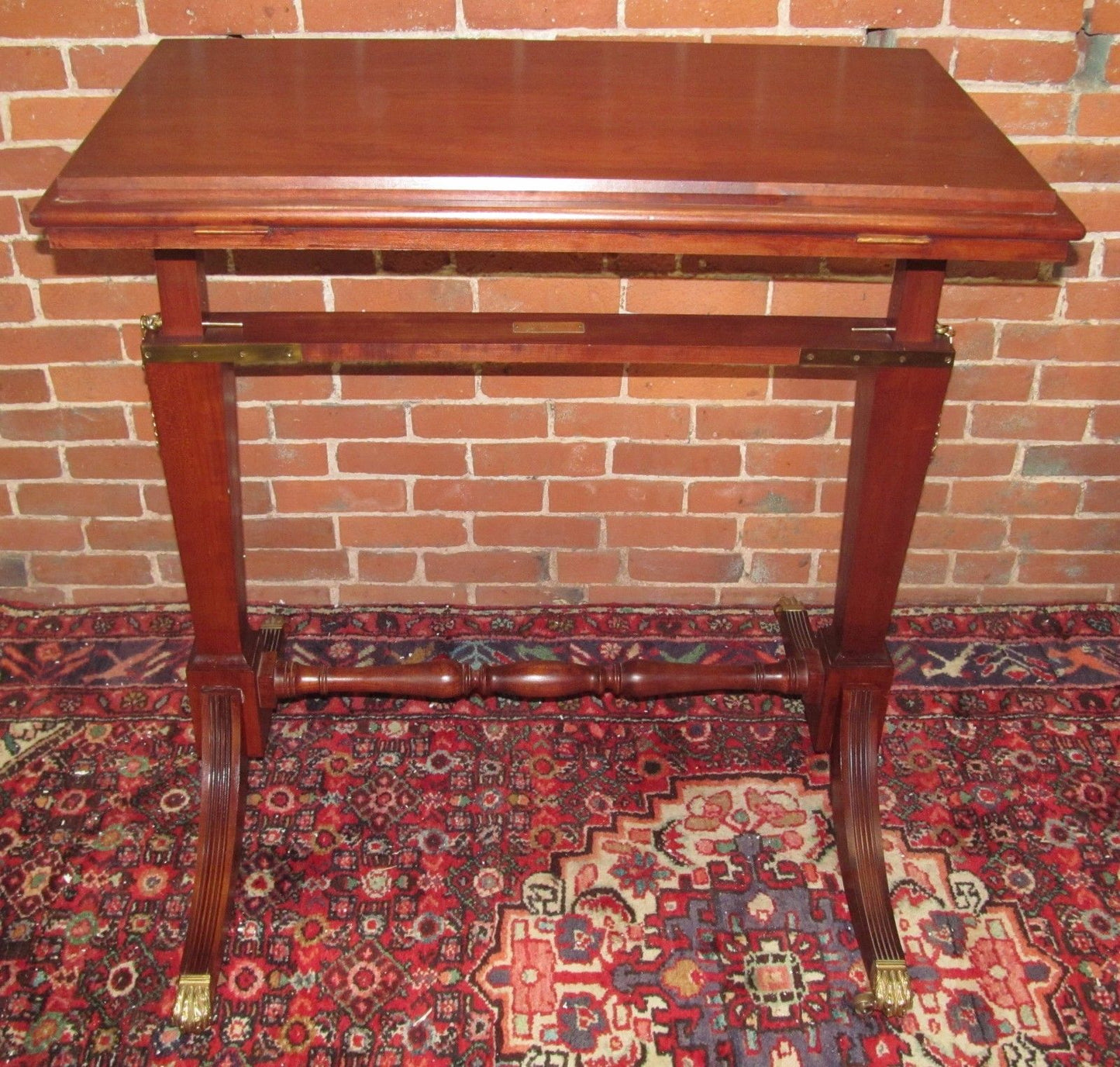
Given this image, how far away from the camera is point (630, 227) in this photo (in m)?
1.43

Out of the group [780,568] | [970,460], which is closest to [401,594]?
[780,568]

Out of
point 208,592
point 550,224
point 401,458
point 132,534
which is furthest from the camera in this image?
point 132,534

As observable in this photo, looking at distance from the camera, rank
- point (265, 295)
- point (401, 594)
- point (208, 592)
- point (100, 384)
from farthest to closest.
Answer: point (401, 594)
point (100, 384)
point (265, 295)
point (208, 592)

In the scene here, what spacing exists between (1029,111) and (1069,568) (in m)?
1.06

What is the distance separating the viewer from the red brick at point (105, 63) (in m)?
2.07

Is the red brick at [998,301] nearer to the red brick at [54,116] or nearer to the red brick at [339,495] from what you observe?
the red brick at [339,495]

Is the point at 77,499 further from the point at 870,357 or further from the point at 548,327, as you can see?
the point at 870,357

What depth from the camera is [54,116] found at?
83.6 inches

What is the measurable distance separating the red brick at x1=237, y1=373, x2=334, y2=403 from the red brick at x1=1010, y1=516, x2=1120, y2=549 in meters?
1.51

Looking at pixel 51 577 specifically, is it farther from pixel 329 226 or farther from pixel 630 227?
pixel 630 227

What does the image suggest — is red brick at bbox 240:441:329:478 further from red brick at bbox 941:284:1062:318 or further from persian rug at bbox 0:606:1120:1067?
red brick at bbox 941:284:1062:318

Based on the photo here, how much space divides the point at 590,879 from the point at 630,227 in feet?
3.88

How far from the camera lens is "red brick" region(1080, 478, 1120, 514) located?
8.46 ft

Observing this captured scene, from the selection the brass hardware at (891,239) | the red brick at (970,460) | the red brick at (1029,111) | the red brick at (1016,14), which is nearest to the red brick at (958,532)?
the red brick at (970,460)
